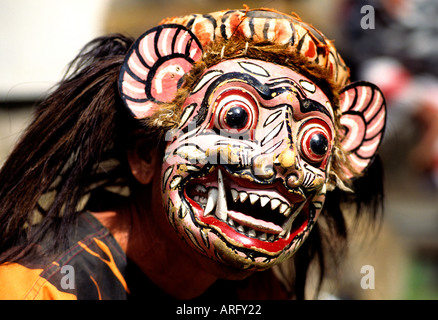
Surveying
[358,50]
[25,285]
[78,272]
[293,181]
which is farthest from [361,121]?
[358,50]

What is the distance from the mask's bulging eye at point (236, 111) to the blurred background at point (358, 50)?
3.78 m

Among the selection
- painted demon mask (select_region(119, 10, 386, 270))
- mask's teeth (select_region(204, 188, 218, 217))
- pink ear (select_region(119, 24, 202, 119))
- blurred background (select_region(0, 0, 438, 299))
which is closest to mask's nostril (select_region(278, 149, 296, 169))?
painted demon mask (select_region(119, 10, 386, 270))

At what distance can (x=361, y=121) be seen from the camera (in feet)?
6.57

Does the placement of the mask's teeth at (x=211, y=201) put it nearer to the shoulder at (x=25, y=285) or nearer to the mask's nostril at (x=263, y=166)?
the mask's nostril at (x=263, y=166)

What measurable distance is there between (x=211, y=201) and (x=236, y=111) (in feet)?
0.89

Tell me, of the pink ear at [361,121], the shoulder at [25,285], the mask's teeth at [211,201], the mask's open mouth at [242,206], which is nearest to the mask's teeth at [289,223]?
the mask's open mouth at [242,206]

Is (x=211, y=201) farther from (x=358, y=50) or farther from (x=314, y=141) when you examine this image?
(x=358, y=50)

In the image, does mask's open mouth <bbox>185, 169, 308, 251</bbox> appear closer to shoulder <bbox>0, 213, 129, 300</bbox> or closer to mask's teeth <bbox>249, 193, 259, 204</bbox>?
mask's teeth <bbox>249, 193, 259, 204</bbox>

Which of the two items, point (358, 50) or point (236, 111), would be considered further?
point (358, 50)

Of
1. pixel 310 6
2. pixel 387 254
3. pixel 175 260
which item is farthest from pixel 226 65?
pixel 310 6

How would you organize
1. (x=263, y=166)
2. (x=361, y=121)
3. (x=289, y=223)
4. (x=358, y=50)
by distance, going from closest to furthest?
(x=263, y=166) → (x=289, y=223) → (x=361, y=121) → (x=358, y=50)

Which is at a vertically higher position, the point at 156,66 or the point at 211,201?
the point at 156,66
